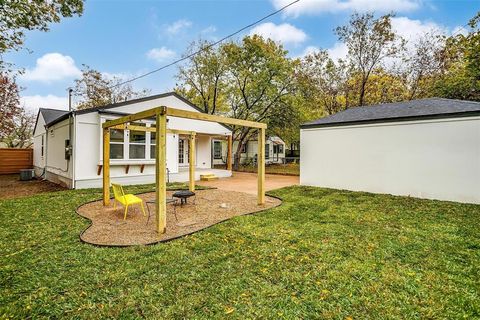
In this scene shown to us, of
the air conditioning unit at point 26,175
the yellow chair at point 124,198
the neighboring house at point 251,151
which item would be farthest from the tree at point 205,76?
the yellow chair at point 124,198

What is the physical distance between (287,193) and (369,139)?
3.84 metres

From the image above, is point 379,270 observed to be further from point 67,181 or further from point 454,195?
point 67,181

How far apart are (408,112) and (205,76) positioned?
1390cm

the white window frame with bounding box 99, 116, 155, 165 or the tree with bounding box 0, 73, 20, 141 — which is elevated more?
the tree with bounding box 0, 73, 20, 141

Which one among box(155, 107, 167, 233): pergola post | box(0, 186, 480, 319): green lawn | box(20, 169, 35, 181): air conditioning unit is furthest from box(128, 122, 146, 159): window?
box(20, 169, 35, 181): air conditioning unit

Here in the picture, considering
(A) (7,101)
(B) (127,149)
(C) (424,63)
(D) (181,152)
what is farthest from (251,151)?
(A) (7,101)

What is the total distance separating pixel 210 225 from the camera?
17.1 feet

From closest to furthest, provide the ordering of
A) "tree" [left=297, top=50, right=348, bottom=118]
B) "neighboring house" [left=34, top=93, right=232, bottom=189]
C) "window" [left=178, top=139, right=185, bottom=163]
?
"neighboring house" [left=34, top=93, right=232, bottom=189]
"window" [left=178, top=139, right=185, bottom=163]
"tree" [left=297, top=50, right=348, bottom=118]

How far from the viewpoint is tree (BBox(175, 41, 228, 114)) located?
17438 millimetres

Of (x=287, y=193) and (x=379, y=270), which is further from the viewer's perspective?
(x=287, y=193)

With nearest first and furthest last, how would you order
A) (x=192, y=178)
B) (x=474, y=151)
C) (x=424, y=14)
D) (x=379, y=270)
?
1. (x=379, y=270)
2. (x=474, y=151)
3. (x=192, y=178)
4. (x=424, y=14)

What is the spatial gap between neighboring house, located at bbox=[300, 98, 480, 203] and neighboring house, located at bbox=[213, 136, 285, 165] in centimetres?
1337

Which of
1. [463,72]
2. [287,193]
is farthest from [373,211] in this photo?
[463,72]

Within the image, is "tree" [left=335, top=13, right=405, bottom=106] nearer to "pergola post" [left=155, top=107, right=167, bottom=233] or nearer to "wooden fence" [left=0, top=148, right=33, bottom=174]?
"pergola post" [left=155, top=107, right=167, bottom=233]
